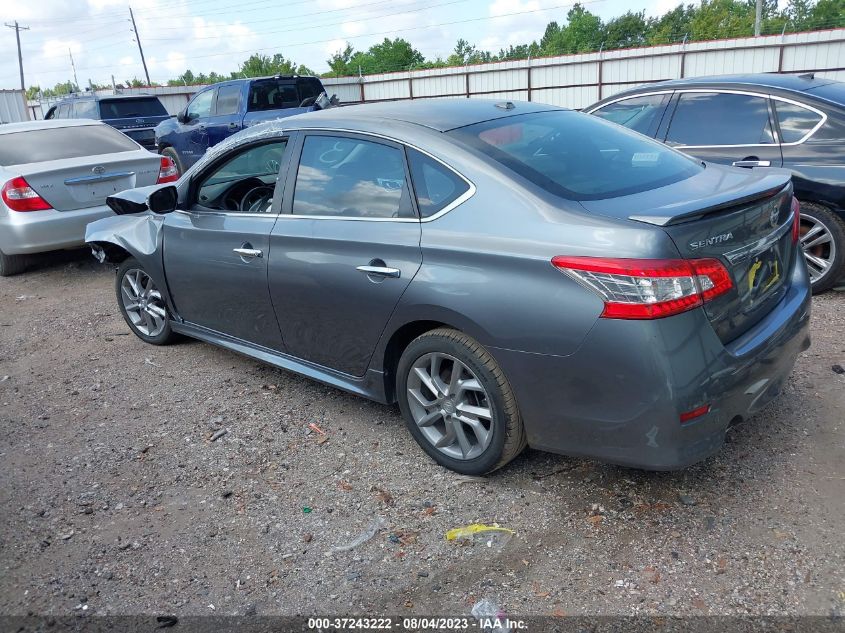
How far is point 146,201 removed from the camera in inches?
185

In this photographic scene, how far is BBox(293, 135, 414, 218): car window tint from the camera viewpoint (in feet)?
11.4

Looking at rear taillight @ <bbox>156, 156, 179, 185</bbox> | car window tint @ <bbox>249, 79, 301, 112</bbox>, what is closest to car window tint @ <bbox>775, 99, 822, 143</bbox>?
rear taillight @ <bbox>156, 156, 179, 185</bbox>

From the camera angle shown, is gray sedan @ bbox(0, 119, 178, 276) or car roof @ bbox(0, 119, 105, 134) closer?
gray sedan @ bbox(0, 119, 178, 276)

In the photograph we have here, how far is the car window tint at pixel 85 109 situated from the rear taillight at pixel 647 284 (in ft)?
49.7

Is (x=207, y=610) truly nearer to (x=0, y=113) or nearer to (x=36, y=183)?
(x=36, y=183)

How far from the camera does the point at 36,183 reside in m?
7.23

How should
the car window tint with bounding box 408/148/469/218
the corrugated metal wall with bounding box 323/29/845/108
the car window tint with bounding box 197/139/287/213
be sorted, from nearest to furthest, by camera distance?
the car window tint with bounding box 408/148/469/218 < the car window tint with bounding box 197/139/287/213 < the corrugated metal wall with bounding box 323/29/845/108

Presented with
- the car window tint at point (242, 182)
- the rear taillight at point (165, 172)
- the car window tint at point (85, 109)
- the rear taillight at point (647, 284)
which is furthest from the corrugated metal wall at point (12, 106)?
the rear taillight at point (647, 284)

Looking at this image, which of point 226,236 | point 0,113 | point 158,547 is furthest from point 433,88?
point 158,547

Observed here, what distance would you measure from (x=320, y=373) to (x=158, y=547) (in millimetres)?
1273

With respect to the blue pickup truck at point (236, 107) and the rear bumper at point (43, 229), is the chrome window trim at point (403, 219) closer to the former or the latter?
the rear bumper at point (43, 229)

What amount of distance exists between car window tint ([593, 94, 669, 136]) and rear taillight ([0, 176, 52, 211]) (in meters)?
5.68

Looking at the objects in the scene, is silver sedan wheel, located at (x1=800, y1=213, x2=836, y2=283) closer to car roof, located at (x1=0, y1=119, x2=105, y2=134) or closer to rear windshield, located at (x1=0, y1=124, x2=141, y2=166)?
rear windshield, located at (x1=0, y1=124, x2=141, y2=166)

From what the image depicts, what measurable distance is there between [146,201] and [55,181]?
132 inches
